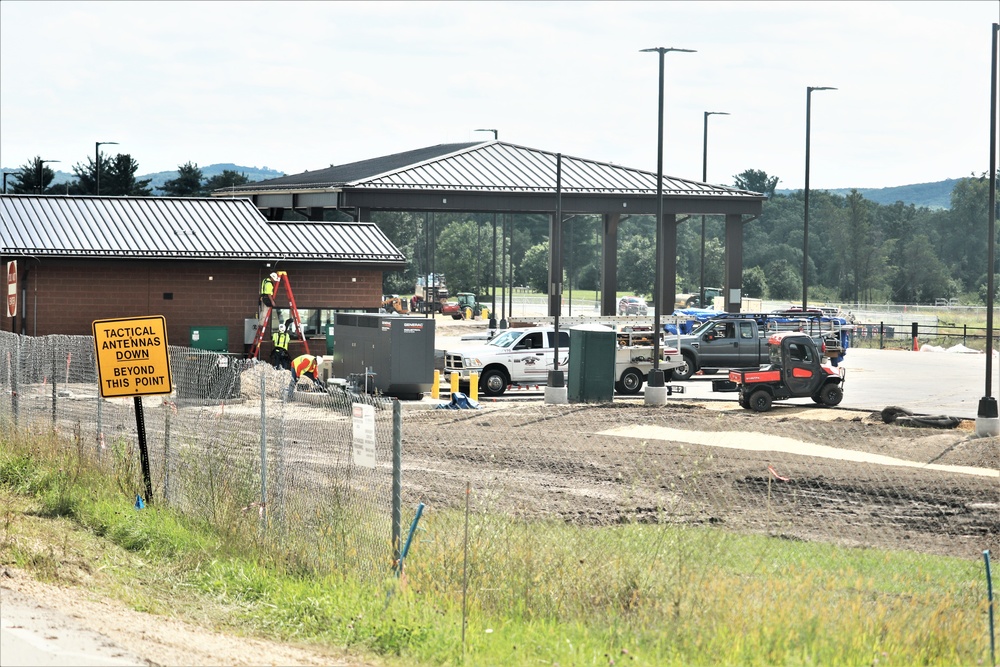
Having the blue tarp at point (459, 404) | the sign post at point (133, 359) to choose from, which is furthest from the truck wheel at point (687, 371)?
the sign post at point (133, 359)

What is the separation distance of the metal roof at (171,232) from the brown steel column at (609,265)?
13.5m

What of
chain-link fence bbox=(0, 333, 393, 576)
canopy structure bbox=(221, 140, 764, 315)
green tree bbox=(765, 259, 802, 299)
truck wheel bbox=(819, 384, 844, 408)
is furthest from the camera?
green tree bbox=(765, 259, 802, 299)

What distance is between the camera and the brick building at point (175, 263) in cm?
4222

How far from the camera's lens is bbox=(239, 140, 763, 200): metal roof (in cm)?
5156

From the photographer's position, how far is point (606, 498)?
65.2ft

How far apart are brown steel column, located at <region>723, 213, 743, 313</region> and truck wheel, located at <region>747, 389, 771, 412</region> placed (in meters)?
21.6

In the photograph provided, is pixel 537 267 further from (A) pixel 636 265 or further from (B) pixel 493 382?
(B) pixel 493 382

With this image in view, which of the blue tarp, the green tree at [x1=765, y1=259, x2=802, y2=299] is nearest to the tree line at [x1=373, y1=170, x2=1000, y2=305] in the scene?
the green tree at [x1=765, y1=259, x2=802, y2=299]

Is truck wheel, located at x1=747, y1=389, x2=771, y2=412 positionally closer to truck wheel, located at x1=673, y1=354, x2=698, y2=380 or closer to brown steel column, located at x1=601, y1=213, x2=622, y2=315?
truck wheel, located at x1=673, y1=354, x2=698, y2=380

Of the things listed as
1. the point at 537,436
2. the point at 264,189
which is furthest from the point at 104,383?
the point at 264,189

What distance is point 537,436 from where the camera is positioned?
2691cm

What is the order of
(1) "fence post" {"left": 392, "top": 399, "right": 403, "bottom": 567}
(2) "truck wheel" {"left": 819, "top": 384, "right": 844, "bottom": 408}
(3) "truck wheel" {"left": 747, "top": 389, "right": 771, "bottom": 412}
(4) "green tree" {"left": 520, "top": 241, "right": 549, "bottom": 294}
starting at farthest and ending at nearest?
1. (4) "green tree" {"left": 520, "top": 241, "right": 549, "bottom": 294}
2. (2) "truck wheel" {"left": 819, "top": 384, "right": 844, "bottom": 408}
3. (3) "truck wheel" {"left": 747, "top": 389, "right": 771, "bottom": 412}
4. (1) "fence post" {"left": 392, "top": 399, "right": 403, "bottom": 567}

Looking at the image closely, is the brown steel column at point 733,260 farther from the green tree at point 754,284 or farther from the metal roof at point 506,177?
the green tree at point 754,284

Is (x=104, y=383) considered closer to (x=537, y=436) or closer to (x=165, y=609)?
(x=165, y=609)
